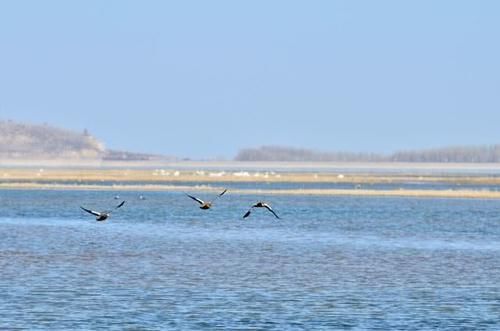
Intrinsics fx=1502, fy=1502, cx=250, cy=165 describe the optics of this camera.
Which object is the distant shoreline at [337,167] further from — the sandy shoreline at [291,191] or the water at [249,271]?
the water at [249,271]

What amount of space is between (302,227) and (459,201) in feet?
66.0

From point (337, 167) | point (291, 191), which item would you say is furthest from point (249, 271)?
point (337, 167)

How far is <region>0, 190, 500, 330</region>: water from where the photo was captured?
24422 mm

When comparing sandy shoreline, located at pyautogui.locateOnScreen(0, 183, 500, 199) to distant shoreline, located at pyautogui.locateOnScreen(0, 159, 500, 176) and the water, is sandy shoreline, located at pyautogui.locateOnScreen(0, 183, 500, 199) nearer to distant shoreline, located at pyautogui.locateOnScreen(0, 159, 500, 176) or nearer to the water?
the water

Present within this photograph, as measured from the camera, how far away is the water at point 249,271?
24.4 meters

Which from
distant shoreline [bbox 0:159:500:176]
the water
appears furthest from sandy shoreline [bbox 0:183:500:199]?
distant shoreline [bbox 0:159:500:176]

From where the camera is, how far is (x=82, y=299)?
26250 mm

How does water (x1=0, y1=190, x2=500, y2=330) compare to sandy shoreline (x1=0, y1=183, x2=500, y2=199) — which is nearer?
water (x1=0, y1=190, x2=500, y2=330)

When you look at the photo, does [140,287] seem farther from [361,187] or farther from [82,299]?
[361,187]

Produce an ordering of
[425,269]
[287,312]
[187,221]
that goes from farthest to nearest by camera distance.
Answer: [187,221], [425,269], [287,312]

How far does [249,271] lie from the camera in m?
31.7

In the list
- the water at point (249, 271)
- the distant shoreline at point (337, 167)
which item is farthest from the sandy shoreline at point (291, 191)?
the distant shoreline at point (337, 167)

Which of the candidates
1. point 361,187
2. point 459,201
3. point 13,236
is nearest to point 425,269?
point 13,236

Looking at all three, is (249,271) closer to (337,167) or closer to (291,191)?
(291,191)
